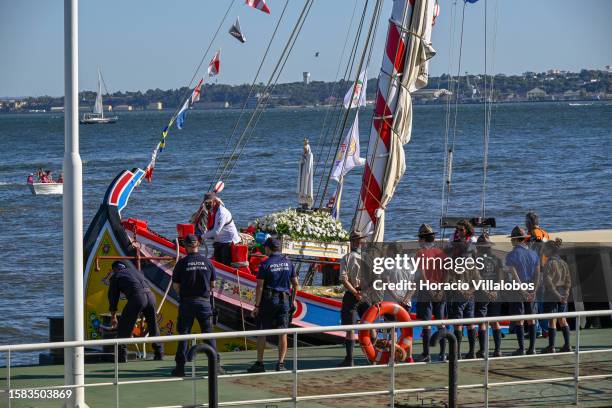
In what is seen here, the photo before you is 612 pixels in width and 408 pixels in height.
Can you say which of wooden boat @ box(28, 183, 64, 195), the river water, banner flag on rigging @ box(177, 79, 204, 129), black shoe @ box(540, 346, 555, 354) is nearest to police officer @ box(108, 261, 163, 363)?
black shoe @ box(540, 346, 555, 354)

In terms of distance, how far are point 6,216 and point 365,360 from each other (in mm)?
38674

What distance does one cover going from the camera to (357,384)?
11.9 meters

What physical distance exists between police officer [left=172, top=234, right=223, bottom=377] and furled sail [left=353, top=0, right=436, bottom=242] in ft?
14.0

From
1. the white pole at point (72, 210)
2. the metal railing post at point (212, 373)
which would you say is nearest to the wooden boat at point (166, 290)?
the white pole at point (72, 210)

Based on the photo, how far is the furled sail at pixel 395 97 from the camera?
54.0 feet

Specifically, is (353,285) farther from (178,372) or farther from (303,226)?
(303,226)

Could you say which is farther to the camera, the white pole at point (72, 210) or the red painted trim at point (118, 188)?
the red painted trim at point (118, 188)

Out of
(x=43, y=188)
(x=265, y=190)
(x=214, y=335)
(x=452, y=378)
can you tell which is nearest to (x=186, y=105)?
(x=452, y=378)

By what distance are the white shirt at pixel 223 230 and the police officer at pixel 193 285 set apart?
3.48 meters

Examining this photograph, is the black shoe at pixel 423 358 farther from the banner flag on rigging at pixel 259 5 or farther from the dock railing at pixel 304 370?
the banner flag on rigging at pixel 259 5

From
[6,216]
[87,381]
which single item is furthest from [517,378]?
[6,216]

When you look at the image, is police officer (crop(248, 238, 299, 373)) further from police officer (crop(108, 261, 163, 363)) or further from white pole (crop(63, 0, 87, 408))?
white pole (crop(63, 0, 87, 408))

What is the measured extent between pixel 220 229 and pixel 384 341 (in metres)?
3.98

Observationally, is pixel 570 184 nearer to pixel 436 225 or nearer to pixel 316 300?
pixel 436 225
